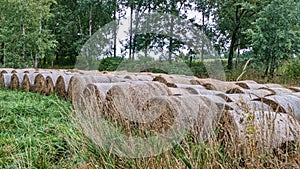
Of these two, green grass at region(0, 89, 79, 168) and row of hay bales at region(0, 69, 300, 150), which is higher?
row of hay bales at region(0, 69, 300, 150)

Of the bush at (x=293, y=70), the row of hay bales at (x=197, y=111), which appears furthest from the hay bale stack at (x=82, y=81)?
the bush at (x=293, y=70)

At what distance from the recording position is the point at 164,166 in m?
1.83

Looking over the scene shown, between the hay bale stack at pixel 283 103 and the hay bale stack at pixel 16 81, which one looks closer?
the hay bale stack at pixel 283 103

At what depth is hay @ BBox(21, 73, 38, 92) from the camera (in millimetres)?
6316

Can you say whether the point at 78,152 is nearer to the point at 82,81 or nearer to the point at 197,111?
the point at 197,111

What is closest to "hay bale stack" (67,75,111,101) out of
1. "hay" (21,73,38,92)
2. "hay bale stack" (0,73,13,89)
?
"hay" (21,73,38,92)

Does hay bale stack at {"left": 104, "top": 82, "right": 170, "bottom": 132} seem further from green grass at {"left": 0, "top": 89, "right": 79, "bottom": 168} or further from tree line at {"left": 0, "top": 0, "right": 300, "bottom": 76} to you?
tree line at {"left": 0, "top": 0, "right": 300, "bottom": 76}

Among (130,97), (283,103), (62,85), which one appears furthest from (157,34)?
(283,103)

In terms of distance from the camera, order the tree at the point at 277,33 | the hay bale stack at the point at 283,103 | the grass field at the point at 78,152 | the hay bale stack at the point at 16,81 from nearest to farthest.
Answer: the grass field at the point at 78,152 < the hay bale stack at the point at 283,103 < the hay bale stack at the point at 16,81 < the tree at the point at 277,33

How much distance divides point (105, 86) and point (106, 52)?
10.9 meters

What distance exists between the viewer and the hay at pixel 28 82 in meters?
6.32

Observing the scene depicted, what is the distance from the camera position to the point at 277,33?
37.4ft

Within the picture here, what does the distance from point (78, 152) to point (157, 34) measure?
10.3 m

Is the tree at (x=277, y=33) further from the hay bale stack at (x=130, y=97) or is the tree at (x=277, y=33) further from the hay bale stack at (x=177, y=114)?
the hay bale stack at (x=177, y=114)
